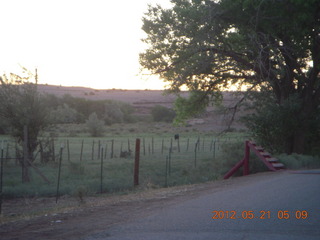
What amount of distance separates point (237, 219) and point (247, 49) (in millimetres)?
15791

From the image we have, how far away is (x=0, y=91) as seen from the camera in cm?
2252

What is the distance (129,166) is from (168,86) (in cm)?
524

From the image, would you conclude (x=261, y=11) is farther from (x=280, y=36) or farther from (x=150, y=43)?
(x=150, y=43)

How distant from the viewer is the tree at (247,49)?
2000cm

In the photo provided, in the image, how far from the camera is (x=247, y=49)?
22.2m

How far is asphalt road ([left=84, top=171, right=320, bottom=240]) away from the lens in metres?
6.88

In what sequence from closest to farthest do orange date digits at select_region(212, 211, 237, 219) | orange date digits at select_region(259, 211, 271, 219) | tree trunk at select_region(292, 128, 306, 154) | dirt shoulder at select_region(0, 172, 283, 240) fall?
1. dirt shoulder at select_region(0, 172, 283, 240)
2. orange date digits at select_region(259, 211, 271, 219)
3. orange date digits at select_region(212, 211, 237, 219)
4. tree trunk at select_region(292, 128, 306, 154)

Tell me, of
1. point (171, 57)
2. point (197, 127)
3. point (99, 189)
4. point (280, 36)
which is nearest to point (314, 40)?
point (280, 36)

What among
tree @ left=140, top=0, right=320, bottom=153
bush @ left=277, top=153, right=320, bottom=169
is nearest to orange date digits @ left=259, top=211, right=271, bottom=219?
bush @ left=277, top=153, right=320, bottom=169

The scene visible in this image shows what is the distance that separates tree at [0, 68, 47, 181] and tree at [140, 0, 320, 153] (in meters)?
6.33

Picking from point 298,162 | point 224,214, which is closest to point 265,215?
point 224,214

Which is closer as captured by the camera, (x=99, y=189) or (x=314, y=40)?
(x=99, y=189)

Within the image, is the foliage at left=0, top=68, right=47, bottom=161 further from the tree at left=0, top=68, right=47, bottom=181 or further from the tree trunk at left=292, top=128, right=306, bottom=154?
the tree trunk at left=292, top=128, right=306, bottom=154

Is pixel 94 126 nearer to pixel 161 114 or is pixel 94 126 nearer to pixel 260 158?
pixel 161 114
